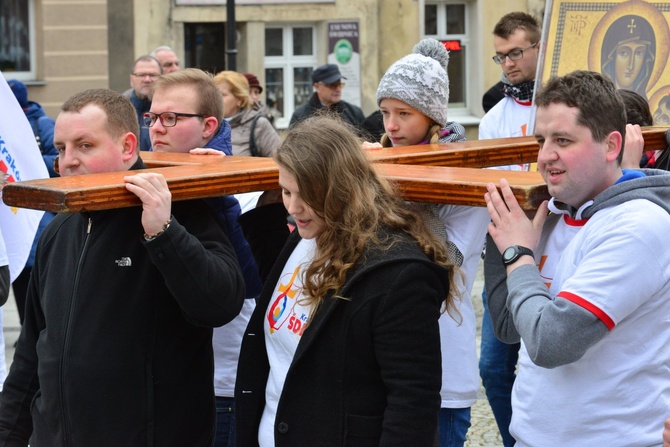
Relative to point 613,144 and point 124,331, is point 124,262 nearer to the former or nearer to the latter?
point 124,331

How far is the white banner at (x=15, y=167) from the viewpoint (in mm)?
4539

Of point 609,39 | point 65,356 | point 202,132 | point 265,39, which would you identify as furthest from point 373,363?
point 265,39

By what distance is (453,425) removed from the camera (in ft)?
11.7

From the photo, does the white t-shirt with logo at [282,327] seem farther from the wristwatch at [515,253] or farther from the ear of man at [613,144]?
the ear of man at [613,144]

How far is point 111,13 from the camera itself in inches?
632

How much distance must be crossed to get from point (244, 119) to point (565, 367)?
4.69 m

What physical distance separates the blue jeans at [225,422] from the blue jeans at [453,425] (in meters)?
0.83

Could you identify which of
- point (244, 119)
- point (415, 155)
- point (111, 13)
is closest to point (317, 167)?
point (415, 155)

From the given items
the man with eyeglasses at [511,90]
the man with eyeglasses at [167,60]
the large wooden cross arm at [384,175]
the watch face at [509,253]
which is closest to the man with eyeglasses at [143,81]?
the man with eyeglasses at [167,60]

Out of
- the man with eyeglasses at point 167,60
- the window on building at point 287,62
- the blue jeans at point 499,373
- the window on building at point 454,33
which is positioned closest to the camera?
the blue jeans at point 499,373

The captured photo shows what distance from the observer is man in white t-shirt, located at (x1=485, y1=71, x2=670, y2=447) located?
103 inches

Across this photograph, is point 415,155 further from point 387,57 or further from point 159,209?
point 387,57

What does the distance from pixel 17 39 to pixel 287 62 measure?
12.6ft

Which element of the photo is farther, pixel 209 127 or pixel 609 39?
pixel 609 39
